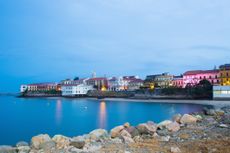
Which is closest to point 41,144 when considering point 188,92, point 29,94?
point 188,92

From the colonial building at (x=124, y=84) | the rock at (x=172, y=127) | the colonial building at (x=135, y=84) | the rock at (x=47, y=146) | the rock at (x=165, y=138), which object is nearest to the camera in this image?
the rock at (x=47, y=146)

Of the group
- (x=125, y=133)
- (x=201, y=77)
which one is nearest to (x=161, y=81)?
(x=201, y=77)

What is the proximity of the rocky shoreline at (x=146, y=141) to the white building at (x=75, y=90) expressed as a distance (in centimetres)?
10971

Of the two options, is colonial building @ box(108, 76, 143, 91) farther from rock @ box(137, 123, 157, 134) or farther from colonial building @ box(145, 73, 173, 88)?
rock @ box(137, 123, 157, 134)

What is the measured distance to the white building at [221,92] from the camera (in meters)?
61.9

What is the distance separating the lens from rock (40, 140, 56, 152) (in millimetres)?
7170

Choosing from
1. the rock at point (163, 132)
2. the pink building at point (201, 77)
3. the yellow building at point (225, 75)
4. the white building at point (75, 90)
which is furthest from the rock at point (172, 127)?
the white building at point (75, 90)

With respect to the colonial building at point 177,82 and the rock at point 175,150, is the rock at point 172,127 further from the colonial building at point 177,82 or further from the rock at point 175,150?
the colonial building at point 177,82

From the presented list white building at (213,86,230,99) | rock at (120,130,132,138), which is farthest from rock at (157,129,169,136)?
white building at (213,86,230,99)

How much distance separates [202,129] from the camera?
8836 millimetres

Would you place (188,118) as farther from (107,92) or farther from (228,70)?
(107,92)

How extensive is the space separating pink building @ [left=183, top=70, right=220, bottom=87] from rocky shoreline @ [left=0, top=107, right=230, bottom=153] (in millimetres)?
88149

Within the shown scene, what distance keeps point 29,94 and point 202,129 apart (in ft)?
445

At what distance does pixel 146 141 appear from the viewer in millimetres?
7539
